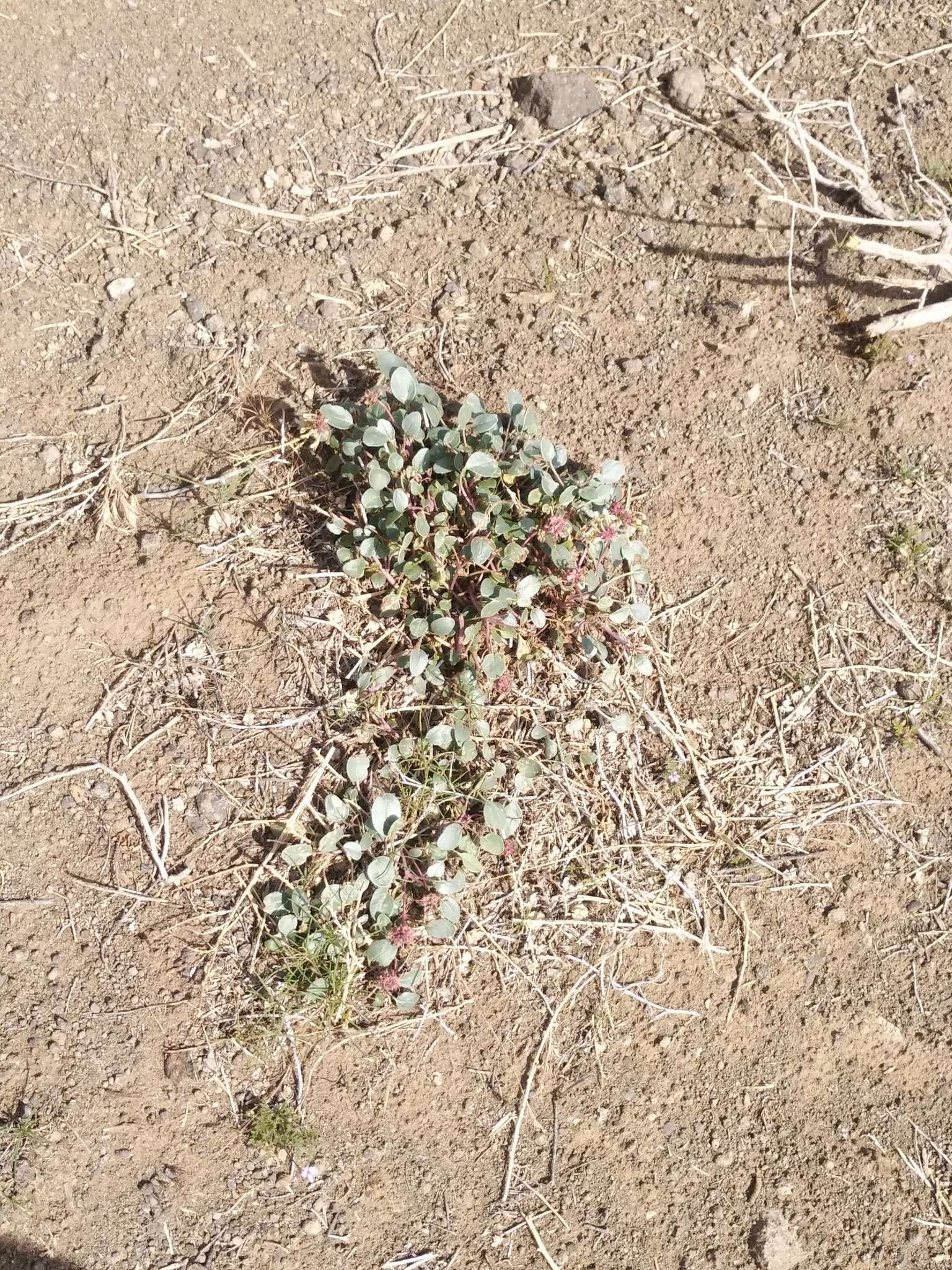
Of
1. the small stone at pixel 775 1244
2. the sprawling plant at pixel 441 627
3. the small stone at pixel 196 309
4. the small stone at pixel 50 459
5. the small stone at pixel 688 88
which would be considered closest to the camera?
the small stone at pixel 775 1244

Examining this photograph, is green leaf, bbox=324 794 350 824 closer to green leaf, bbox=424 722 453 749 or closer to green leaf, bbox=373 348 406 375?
green leaf, bbox=424 722 453 749

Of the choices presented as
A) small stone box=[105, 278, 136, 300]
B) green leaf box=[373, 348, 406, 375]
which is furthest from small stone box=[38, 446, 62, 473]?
green leaf box=[373, 348, 406, 375]

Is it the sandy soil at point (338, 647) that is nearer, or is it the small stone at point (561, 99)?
the sandy soil at point (338, 647)

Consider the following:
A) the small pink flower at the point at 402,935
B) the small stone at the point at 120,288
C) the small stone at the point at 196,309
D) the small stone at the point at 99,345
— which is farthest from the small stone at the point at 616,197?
the small pink flower at the point at 402,935

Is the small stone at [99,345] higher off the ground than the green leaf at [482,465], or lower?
higher

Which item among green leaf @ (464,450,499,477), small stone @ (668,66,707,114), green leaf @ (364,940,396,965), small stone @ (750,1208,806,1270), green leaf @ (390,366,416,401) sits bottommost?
small stone @ (750,1208,806,1270)

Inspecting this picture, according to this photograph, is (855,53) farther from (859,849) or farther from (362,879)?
(362,879)

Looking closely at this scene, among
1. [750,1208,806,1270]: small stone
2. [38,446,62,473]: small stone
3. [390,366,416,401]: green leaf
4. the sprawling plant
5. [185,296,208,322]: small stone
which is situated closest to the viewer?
[750,1208,806,1270]: small stone

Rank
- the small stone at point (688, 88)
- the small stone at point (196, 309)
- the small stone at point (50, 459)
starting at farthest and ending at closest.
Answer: the small stone at point (688, 88) → the small stone at point (196, 309) → the small stone at point (50, 459)

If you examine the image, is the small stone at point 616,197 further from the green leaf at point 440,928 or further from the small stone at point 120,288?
the green leaf at point 440,928
